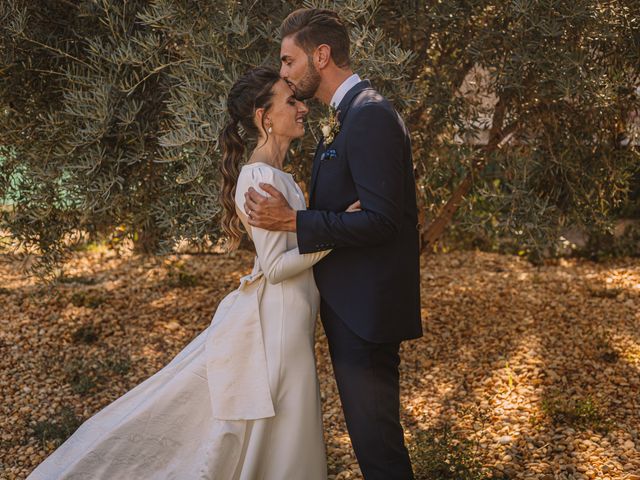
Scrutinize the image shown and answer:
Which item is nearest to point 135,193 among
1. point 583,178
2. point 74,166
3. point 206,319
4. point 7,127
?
point 74,166

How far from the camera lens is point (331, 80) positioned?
10.2 ft

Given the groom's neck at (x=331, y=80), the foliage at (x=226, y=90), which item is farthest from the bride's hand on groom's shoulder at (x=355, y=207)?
the foliage at (x=226, y=90)

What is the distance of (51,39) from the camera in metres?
4.80

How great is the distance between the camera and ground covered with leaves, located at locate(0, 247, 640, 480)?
420cm

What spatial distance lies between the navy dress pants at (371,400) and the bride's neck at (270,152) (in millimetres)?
706

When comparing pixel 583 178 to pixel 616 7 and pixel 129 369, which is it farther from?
pixel 129 369

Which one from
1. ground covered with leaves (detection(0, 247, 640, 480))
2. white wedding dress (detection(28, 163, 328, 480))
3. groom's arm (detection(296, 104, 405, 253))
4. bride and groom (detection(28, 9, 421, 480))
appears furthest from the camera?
ground covered with leaves (detection(0, 247, 640, 480))

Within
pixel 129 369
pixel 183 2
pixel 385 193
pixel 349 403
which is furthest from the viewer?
pixel 129 369

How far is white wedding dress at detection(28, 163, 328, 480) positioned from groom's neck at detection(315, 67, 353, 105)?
386 millimetres

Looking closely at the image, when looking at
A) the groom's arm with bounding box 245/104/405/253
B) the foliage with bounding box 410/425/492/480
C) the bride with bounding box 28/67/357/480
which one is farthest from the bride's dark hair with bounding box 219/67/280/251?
the foliage with bounding box 410/425/492/480

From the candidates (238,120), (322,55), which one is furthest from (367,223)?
(238,120)

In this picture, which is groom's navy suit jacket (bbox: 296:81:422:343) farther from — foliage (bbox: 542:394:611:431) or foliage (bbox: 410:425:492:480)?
foliage (bbox: 542:394:611:431)

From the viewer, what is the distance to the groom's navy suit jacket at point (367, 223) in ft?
8.98

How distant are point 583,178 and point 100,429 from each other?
3800mm
